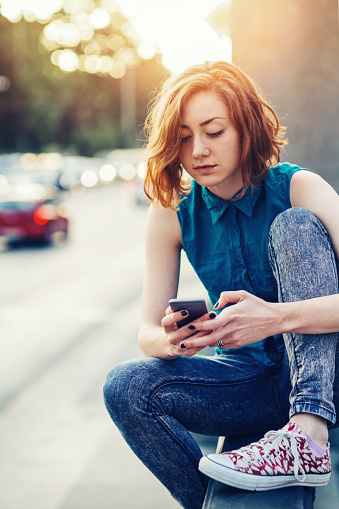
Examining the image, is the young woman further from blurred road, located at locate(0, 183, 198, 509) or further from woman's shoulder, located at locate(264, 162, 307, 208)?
blurred road, located at locate(0, 183, 198, 509)

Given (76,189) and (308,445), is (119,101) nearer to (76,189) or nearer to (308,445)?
(76,189)

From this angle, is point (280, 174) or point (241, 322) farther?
point (280, 174)

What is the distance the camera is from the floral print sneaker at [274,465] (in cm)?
179

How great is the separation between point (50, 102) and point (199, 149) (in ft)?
156

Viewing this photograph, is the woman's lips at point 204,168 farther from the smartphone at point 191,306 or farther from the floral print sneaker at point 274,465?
the floral print sneaker at point 274,465

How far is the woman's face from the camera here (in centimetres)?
217

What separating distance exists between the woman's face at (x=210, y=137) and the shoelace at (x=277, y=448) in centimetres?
85

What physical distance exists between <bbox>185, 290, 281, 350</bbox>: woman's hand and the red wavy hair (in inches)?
18.5

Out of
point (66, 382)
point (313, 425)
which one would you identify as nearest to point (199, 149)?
point (313, 425)

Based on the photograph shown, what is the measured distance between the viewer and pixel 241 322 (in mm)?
1892

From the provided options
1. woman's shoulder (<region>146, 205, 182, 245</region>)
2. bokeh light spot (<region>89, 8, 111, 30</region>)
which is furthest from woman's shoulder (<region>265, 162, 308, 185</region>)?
bokeh light spot (<region>89, 8, 111, 30</region>)

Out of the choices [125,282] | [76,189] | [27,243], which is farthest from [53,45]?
[125,282]

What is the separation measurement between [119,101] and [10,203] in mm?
53001

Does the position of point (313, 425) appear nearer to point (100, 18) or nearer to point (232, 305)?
point (232, 305)
